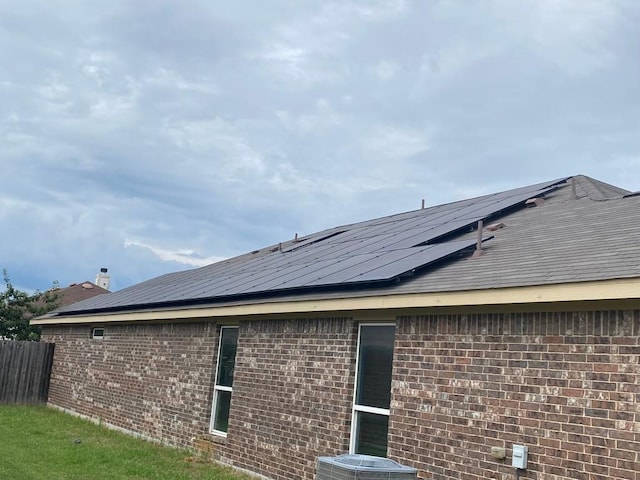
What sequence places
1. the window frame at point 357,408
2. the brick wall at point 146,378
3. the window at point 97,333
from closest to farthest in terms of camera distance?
the window frame at point 357,408 → the brick wall at point 146,378 → the window at point 97,333

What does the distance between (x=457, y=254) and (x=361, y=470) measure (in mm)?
4031

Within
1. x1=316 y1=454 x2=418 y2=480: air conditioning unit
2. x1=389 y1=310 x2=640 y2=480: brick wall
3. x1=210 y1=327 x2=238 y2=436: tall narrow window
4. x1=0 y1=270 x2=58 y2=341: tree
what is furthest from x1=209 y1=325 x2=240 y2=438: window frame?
x1=0 y1=270 x2=58 y2=341: tree

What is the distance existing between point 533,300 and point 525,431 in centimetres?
133

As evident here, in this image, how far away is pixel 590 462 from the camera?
6.04 meters

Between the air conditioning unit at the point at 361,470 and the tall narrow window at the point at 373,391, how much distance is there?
2.46 meters

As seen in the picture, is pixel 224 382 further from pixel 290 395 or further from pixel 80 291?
pixel 80 291

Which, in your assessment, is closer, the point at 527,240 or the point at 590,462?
the point at 590,462

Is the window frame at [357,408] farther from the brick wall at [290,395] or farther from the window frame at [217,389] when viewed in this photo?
the window frame at [217,389]

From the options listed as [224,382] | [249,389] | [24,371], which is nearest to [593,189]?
[249,389]

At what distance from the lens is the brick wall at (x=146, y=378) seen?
12.4m

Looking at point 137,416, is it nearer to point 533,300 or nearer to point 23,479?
point 23,479

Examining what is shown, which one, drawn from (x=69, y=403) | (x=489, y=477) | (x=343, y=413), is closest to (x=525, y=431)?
(x=489, y=477)

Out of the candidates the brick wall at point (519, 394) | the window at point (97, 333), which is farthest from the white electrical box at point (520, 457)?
the window at point (97, 333)

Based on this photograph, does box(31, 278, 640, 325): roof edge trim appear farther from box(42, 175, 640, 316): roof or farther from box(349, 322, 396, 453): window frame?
box(349, 322, 396, 453): window frame
